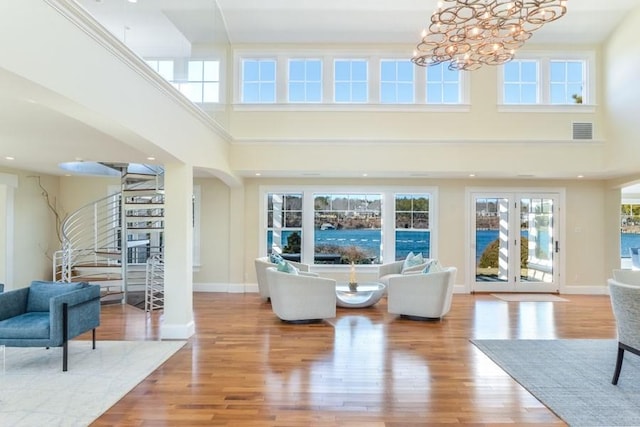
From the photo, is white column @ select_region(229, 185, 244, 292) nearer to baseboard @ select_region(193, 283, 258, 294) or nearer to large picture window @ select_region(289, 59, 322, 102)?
baseboard @ select_region(193, 283, 258, 294)

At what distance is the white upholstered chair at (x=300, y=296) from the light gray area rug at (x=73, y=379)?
4.55 ft

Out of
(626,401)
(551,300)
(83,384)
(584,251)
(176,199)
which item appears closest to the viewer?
(626,401)

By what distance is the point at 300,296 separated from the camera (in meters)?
5.14

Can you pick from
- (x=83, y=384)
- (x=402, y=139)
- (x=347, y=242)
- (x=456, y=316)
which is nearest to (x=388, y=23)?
(x=402, y=139)

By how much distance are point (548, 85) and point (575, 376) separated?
5599mm

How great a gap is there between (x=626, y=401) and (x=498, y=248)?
4.80 metres

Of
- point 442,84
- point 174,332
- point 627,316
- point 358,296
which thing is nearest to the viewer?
point 627,316

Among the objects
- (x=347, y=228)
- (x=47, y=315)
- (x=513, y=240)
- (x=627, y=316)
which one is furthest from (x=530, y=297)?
(x=47, y=315)

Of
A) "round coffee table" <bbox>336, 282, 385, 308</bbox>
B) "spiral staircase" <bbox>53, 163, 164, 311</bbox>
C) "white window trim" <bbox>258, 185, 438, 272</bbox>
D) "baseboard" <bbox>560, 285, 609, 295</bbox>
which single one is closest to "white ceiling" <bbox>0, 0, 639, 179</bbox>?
"spiral staircase" <bbox>53, 163, 164, 311</bbox>

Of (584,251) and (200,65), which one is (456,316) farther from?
(200,65)

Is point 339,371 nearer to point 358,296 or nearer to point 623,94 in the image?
point 358,296

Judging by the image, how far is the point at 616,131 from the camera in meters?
6.31

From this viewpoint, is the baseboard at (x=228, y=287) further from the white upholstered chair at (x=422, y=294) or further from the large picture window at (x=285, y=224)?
the white upholstered chair at (x=422, y=294)

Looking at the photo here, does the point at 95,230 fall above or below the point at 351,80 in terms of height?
below
